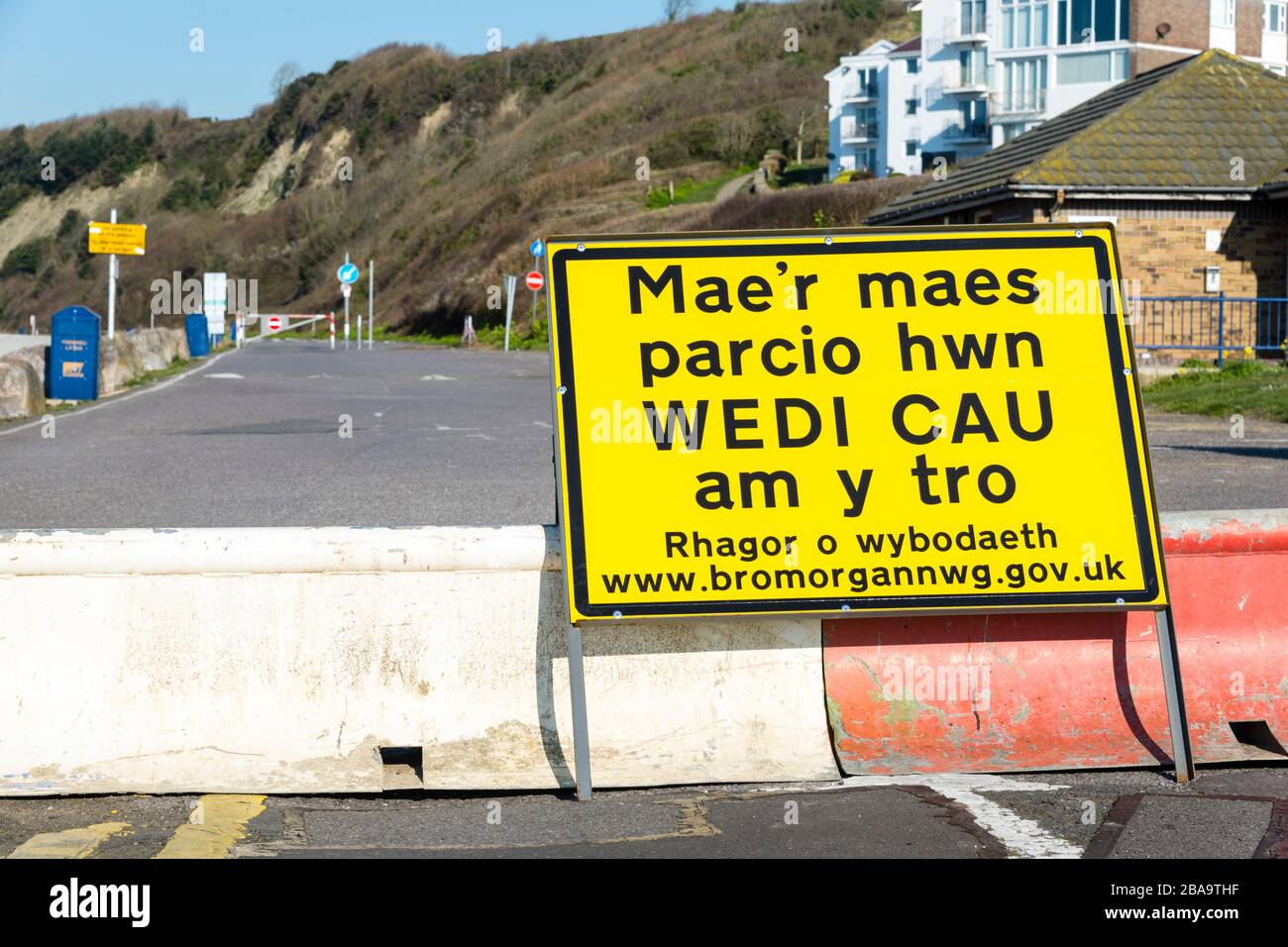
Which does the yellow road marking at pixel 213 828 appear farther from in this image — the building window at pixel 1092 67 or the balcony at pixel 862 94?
the balcony at pixel 862 94

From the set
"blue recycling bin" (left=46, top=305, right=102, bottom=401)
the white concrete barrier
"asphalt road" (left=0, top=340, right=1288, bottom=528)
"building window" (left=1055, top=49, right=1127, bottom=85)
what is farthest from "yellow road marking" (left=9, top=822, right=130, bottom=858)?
"building window" (left=1055, top=49, right=1127, bottom=85)

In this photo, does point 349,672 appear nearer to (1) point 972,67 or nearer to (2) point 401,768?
(2) point 401,768

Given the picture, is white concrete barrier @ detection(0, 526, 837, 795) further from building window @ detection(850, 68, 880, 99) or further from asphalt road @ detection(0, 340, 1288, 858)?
building window @ detection(850, 68, 880, 99)

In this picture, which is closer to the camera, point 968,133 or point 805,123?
point 968,133

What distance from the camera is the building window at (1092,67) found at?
235 ft

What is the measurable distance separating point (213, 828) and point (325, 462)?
9.39m

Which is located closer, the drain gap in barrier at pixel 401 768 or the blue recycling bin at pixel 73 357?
the drain gap in barrier at pixel 401 768

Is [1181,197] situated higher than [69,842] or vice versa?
[1181,197]

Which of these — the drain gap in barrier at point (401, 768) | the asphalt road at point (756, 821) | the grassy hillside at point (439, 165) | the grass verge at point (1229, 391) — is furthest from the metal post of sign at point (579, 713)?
the grassy hillside at point (439, 165)

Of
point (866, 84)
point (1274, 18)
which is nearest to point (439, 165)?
point (866, 84)

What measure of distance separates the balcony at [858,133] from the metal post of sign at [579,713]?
88.7 meters

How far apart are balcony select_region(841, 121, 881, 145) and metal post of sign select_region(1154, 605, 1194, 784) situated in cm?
8826

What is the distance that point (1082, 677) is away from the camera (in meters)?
5.25
